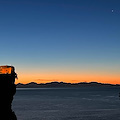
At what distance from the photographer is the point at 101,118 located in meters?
81.2

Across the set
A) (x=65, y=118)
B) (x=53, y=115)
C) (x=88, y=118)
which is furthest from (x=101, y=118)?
(x=53, y=115)

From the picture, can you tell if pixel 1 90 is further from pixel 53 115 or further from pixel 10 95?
pixel 53 115

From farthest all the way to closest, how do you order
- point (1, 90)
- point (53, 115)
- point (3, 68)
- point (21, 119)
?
point (53, 115), point (21, 119), point (3, 68), point (1, 90)

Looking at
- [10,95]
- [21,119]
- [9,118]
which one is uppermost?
[10,95]

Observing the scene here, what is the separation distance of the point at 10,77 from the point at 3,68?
9.99 feet

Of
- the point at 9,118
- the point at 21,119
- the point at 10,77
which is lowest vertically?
the point at 21,119

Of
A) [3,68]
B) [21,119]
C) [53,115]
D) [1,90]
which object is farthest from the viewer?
[53,115]

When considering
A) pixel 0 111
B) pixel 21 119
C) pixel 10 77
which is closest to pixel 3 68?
pixel 10 77

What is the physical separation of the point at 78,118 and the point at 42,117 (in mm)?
12505

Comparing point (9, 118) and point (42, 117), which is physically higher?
point (9, 118)

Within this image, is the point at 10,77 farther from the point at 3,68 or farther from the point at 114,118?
the point at 114,118

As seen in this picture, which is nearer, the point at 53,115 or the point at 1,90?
the point at 1,90

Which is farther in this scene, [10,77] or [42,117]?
[42,117]

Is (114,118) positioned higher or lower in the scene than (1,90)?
lower
